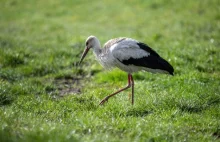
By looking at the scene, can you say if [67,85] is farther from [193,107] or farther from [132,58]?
[193,107]

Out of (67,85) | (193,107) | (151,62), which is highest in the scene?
(151,62)

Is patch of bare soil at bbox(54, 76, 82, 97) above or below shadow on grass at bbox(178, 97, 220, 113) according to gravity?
below

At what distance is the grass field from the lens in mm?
5629

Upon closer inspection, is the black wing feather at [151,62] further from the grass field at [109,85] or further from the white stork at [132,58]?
the grass field at [109,85]

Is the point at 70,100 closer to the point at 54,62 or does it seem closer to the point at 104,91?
the point at 104,91

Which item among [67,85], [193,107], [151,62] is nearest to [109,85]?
[67,85]

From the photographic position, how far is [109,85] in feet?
29.8

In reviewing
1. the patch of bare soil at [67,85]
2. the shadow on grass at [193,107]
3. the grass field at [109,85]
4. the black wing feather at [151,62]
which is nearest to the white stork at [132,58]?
the black wing feather at [151,62]

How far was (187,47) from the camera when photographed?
11.3 meters

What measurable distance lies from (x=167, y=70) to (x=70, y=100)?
2015 millimetres

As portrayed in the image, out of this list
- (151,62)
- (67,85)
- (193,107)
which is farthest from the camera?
(67,85)

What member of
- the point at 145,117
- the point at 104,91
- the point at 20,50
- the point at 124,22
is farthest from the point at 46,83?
the point at 124,22

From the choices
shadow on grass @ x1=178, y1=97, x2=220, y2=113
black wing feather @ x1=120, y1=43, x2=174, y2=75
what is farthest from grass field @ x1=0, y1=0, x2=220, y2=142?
black wing feather @ x1=120, y1=43, x2=174, y2=75

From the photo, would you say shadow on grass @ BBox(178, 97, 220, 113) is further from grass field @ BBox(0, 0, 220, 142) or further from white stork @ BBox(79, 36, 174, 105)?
white stork @ BBox(79, 36, 174, 105)
